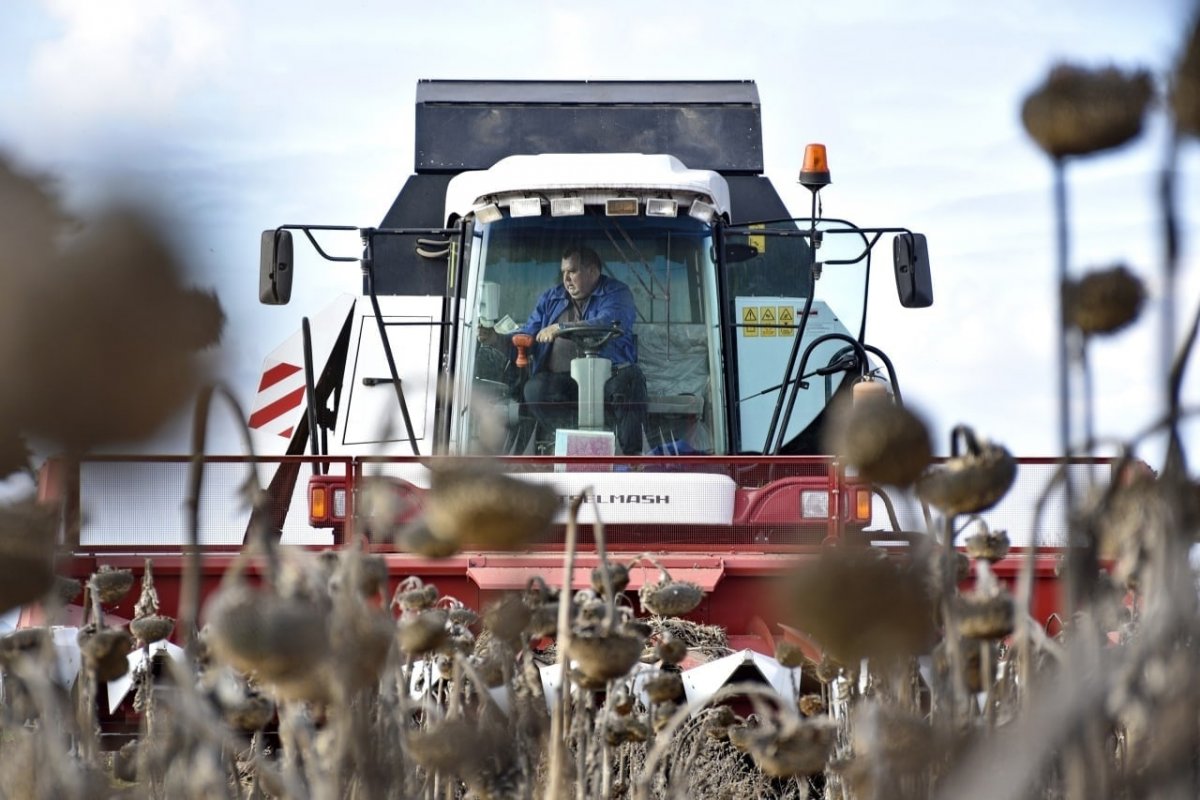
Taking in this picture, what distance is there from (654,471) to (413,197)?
11.9 feet

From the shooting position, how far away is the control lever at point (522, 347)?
6.21 meters

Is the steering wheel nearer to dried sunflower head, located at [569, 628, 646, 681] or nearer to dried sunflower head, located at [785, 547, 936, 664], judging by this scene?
dried sunflower head, located at [569, 628, 646, 681]

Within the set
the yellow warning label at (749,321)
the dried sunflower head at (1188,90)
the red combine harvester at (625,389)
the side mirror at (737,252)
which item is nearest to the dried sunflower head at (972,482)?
the dried sunflower head at (1188,90)

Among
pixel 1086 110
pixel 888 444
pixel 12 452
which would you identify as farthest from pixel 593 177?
pixel 12 452

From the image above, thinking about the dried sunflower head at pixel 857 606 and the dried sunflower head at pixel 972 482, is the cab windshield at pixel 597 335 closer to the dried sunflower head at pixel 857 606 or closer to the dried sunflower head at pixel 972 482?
the dried sunflower head at pixel 972 482

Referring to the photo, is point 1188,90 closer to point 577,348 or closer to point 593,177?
point 577,348

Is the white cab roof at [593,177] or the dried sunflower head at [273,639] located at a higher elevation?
the white cab roof at [593,177]

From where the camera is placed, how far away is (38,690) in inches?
→ 47.3

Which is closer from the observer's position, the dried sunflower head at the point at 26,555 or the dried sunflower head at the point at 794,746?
the dried sunflower head at the point at 26,555

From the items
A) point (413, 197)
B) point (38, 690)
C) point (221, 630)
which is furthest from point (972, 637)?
point (413, 197)

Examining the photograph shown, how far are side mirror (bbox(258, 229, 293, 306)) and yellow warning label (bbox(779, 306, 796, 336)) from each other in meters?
2.49

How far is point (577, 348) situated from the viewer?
6.20 m

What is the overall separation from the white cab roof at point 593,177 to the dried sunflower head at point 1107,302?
5552mm

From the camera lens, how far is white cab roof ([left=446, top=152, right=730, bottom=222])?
6.38 meters
